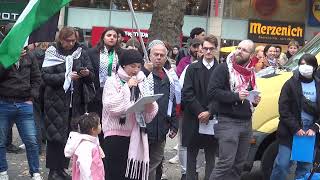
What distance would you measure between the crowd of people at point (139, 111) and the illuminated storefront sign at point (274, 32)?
20935 mm

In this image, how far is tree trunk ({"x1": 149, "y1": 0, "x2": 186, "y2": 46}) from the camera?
12.8 meters

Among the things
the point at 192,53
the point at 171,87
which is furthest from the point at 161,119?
the point at 192,53

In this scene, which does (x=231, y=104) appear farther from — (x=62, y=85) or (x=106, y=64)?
(x=62, y=85)

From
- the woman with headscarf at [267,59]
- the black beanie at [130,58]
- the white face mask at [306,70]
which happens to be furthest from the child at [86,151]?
the woman with headscarf at [267,59]

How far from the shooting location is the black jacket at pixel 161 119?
21.4 feet

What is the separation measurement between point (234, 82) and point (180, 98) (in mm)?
819

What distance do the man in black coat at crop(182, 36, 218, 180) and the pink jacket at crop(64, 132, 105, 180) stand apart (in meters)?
2.00

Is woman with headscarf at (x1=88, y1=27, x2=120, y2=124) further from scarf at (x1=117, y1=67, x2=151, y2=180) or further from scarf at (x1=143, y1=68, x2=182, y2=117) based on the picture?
scarf at (x1=117, y1=67, x2=151, y2=180)

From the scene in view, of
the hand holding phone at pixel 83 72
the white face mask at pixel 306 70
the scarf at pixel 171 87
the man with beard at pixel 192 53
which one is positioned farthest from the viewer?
the man with beard at pixel 192 53

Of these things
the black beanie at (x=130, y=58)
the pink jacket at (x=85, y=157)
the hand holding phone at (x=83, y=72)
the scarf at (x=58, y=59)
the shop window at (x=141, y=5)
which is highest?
the shop window at (x=141, y=5)

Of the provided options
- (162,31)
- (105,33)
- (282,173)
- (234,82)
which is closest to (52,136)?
(105,33)

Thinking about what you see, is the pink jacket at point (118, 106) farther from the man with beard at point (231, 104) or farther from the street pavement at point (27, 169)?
the street pavement at point (27, 169)

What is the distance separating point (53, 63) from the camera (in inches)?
296

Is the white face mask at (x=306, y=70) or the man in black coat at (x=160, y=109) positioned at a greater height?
the white face mask at (x=306, y=70)
